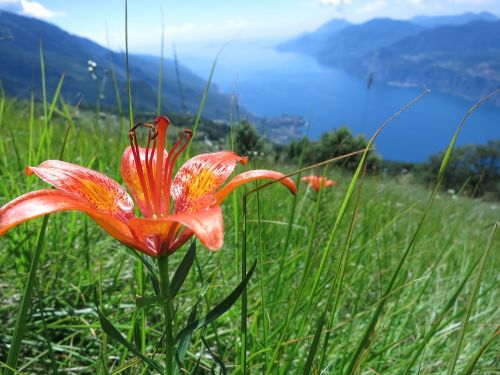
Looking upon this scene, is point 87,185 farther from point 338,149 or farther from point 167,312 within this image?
point 338,149

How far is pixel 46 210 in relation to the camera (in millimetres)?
535

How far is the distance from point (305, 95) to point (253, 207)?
15682cm

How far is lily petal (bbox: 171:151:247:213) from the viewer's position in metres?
0.86

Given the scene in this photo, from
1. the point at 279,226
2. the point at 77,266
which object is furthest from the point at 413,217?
the point at 77,266

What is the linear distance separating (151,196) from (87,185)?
0.40 ft

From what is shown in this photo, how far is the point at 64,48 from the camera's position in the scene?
17588 cm

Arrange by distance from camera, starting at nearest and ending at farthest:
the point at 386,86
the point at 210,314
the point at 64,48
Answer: the point at 210,314
the point at 64,48
the point at 386,86

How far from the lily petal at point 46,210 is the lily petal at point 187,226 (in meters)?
0.02

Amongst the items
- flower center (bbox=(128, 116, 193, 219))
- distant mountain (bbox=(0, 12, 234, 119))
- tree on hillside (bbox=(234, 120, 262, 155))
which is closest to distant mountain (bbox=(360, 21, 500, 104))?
distant mountain (bbox=(0, 12, 234, 119))

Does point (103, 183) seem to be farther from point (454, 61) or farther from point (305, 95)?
point (454, 61)

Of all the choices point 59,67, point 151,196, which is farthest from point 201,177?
point 59,67

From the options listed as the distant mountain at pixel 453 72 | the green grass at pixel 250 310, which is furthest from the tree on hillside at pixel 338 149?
the distant mountain at pixel 453 72

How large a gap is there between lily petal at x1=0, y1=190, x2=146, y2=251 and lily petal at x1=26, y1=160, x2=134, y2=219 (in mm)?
70

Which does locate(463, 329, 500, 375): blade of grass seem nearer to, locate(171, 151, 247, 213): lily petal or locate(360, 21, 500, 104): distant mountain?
locate(171, 151, 247, 213): lily petal
